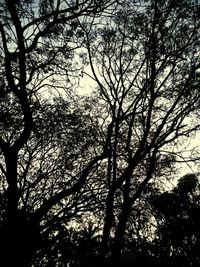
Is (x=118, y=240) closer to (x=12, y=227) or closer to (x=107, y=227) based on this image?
(x=107, y=227)

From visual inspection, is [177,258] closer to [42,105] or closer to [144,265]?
[144,265]

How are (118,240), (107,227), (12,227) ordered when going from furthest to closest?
(107,227)
(118,240)
(12,227)

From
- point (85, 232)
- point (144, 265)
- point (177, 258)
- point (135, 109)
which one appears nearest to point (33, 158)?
point (135, 109)

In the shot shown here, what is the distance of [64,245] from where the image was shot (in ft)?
79.9

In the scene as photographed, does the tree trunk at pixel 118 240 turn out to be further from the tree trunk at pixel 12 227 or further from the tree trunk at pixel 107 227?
the tree trunk at pixel 12 227

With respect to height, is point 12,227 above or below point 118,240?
above

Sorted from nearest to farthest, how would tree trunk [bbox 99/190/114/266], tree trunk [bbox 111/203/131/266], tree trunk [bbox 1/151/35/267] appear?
tree trunk [bbox 1/151/35/267] → tree trunk [bbox 111/203/131/266] → tree trunk [bbox 99/190/114/266]

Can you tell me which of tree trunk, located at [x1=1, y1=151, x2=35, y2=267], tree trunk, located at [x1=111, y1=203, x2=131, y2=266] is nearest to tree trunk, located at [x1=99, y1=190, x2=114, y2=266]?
tree trunk, located at [x1=111, y1=203, x2=131, y2=266]

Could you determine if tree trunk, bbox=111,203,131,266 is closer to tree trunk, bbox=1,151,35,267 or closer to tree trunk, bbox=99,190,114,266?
tree trunk, bbox=99,190,114,266

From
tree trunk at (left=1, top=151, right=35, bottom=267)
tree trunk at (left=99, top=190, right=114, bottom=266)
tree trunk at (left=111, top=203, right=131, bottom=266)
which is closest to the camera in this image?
tree trunk at (left=1, top=151, right=35, bottom=267)

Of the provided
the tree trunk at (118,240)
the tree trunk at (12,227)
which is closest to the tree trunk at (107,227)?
the tree trunk at (118,240)

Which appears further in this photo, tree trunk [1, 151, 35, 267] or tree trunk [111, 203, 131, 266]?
tree trunk [111, 203, 131, 266]

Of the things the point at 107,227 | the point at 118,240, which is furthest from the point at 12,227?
the point at 118,240

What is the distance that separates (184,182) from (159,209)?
11.8ft
